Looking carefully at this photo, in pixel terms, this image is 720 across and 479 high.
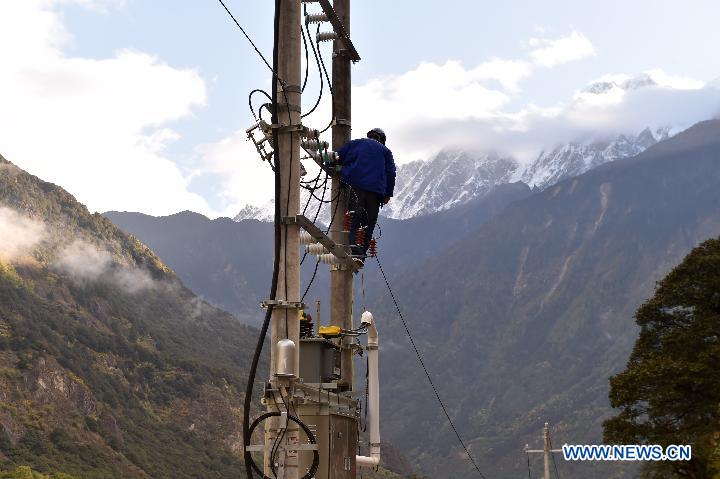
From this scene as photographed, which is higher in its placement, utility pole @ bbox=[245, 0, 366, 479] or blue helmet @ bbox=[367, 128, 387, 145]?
blue helmet @ bbox=[367, 128, 387, 145]

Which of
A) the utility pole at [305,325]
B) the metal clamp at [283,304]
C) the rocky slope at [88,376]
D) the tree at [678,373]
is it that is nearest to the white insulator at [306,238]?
the utility pole at [305,325]

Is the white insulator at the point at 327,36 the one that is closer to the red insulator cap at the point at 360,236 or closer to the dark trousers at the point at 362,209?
the dark trousers at the point at 362,209

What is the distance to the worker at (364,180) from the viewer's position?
2027 cm

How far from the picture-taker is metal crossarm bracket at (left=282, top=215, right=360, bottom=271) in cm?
1563

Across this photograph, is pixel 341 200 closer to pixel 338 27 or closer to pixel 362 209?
pixel 362 209

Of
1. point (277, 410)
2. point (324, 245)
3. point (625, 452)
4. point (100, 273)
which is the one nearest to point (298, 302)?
point (277, 410)

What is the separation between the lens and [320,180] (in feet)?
63.3

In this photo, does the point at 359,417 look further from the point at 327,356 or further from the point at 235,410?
the point at 235,410

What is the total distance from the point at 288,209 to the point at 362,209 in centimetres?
497

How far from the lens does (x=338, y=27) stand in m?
20.1

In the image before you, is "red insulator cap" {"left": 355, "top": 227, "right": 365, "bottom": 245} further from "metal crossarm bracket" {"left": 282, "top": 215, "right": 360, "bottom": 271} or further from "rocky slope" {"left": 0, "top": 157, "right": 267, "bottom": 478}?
"rocky slope" {"left": 0, "top": 157, "right": 267, "bottom": 478}

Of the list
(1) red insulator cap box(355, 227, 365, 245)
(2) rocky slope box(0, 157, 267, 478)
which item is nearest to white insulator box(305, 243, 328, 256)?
(1) red insulator cap box(355, 227, 365, 245)

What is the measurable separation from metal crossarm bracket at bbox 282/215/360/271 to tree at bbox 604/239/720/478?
58.1 feet

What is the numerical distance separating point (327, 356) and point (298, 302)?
319cm
